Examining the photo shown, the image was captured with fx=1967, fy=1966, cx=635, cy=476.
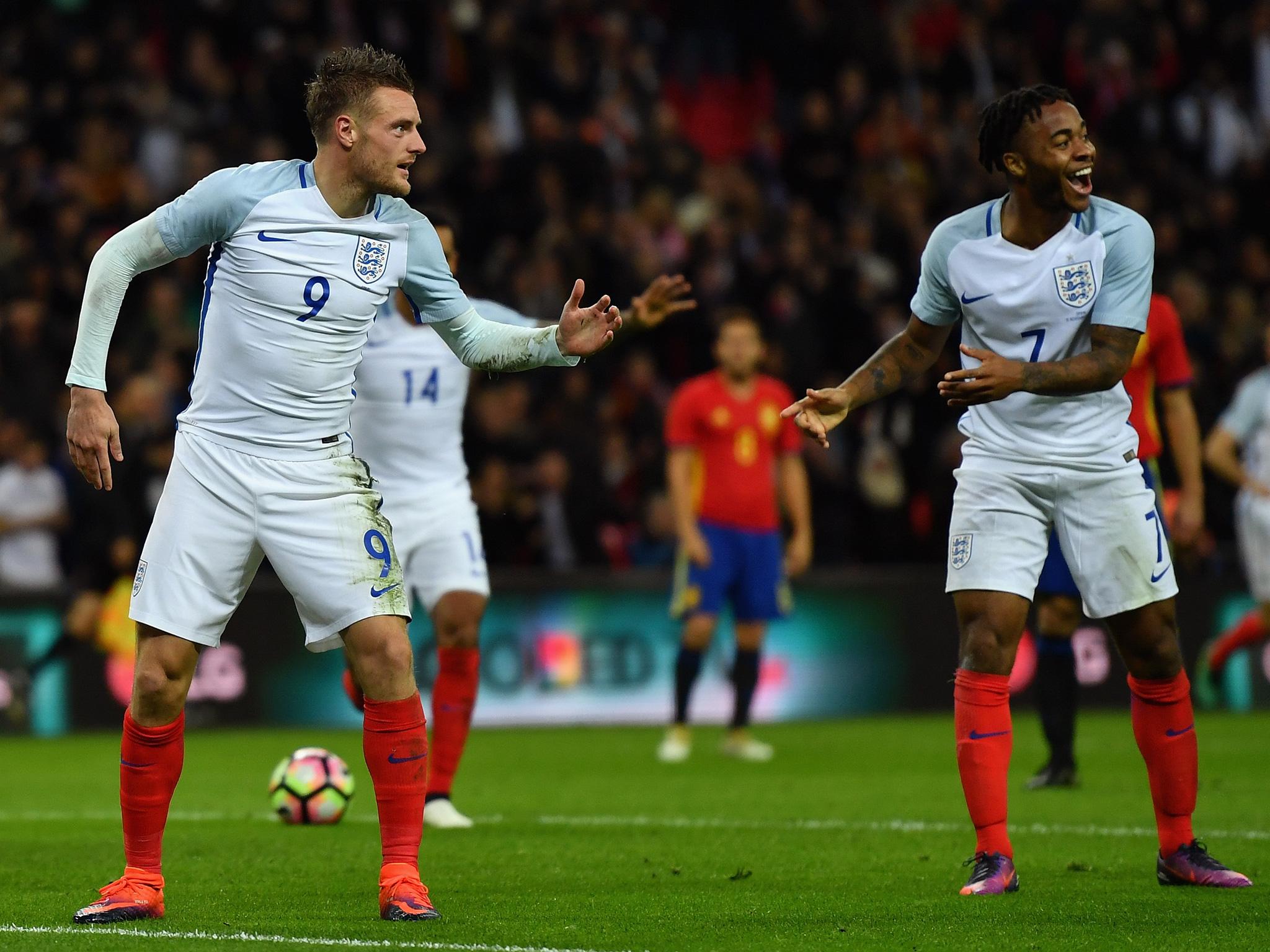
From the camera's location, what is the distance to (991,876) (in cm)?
611

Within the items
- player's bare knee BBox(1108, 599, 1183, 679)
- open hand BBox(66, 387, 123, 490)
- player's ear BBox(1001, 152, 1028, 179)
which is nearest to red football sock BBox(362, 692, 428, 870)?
open hand BBox(66, 387, 123, 490)

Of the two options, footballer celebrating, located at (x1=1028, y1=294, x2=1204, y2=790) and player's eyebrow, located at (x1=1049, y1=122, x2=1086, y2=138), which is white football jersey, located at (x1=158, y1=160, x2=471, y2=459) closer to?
player's eyebrow, located at (x1=1049, y1=122, x2=1086, y2=138)

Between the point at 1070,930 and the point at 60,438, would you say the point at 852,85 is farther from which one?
the point at 1070,930

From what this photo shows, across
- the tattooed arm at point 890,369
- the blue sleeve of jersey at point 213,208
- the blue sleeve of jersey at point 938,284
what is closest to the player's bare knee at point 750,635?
the tattooed arm at point 890,369

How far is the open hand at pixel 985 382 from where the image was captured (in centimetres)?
573

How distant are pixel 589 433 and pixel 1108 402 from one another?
32.5ft

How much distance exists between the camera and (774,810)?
9.11m

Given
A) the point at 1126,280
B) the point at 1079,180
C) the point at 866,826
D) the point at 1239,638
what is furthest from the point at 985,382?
the point at 1239,638

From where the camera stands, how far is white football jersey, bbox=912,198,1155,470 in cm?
615

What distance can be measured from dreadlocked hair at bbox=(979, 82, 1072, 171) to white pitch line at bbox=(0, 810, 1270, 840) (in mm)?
2991

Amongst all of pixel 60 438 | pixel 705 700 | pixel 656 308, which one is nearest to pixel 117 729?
pixel 60 438

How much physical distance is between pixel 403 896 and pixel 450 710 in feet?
9.50

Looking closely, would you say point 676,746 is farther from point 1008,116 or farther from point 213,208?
point 213,208

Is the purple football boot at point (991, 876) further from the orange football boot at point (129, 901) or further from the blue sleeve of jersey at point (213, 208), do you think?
the blue sleeve of jersey at point (213, 208)
